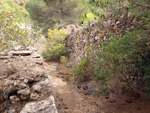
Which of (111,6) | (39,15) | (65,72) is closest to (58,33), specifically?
(65,72)

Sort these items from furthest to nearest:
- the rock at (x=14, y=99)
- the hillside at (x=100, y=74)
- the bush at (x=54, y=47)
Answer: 1. the bush at (x=54, y=47)
2. the hillside at (x=100, y=74)
3. the rock at (x=14, y=99)

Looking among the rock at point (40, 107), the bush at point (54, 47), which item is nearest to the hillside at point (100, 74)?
the rock at point (40, 107)

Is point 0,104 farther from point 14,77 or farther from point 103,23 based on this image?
point 103,23

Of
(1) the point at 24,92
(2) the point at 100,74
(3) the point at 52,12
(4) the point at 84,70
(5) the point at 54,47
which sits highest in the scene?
(3) the point at 52,12

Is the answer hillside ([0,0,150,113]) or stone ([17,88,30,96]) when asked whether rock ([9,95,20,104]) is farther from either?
stone ([17,88,30,96])

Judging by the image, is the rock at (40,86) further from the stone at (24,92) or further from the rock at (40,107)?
the rock at (40,107)

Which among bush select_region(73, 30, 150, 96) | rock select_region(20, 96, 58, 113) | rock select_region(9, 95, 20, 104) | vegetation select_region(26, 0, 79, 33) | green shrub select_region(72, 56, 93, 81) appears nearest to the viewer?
rock select_region(20, 96, 58, 113)

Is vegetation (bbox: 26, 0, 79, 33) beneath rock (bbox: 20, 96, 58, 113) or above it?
above

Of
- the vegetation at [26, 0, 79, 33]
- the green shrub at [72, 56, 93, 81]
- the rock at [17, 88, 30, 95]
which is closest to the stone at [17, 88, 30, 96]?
the rock at [17, 88, 30, 95]

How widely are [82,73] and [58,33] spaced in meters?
5.79

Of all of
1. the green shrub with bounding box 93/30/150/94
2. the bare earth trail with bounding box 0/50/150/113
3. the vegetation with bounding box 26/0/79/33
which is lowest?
the bare earth trail with bounding box 0/50/150/113

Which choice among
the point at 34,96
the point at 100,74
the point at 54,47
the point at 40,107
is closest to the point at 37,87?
the point at 34,96

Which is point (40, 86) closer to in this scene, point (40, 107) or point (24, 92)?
point (24, 92)

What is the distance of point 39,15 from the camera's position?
1330 centimetres
